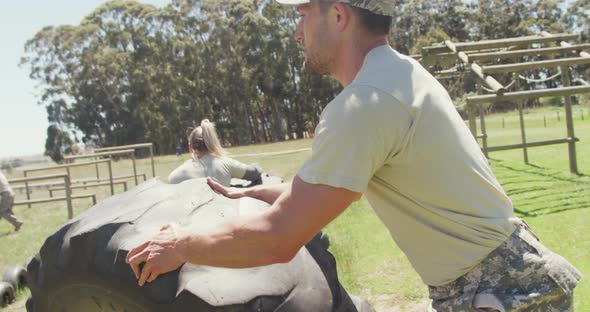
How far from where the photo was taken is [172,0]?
43.6 metres

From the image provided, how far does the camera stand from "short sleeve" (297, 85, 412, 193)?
145cm

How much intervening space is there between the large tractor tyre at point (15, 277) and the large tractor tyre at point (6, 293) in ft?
0.54

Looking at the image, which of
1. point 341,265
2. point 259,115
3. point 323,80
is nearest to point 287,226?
point 341,265

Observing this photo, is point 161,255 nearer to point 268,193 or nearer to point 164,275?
point 164,275

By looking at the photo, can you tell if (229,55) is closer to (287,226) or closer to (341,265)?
(341,265)

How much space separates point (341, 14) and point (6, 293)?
15.4 ft

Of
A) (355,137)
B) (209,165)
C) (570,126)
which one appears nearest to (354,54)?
(355,137)

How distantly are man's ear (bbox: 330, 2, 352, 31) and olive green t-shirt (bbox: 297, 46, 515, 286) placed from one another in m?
0.10

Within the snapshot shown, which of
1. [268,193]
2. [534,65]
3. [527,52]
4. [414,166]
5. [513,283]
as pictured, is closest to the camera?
[414,166]

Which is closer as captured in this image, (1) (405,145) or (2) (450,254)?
(1) (405,145)

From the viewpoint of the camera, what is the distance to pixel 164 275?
2.01m

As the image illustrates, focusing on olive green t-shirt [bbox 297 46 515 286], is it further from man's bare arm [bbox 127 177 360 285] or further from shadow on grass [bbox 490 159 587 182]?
shadow on grass [bbox 490 159 587 182]

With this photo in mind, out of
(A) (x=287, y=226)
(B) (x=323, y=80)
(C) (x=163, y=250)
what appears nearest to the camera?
(A) (x=287, y=226)

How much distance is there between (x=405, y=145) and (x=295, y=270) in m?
0.74
